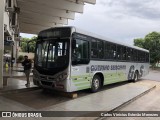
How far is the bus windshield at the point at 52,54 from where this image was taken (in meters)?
8.95

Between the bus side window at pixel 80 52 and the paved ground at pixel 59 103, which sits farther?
the bus side window at pixel 80 52

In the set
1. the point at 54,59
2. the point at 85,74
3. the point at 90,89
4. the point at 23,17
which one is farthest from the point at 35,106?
the point at 23,17

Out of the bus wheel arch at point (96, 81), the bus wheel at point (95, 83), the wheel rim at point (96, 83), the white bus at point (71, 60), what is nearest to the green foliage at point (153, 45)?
the white bus at point (71, 60)

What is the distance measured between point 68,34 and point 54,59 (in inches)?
48.1

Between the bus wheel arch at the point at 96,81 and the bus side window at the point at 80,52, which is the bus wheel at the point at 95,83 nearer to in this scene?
the bus wheel arch at the point at 96,81

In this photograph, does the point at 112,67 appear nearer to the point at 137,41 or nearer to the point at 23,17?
the point at 23,17

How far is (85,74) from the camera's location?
32.5ft

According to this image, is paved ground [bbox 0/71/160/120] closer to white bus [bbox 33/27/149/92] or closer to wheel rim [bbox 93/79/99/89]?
white bus [bbox 33/27/149/92]

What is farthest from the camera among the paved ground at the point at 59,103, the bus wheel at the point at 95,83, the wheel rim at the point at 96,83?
the wheel rim at the point at 96,83

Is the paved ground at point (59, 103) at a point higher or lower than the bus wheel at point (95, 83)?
lower

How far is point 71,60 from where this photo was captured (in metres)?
8.90

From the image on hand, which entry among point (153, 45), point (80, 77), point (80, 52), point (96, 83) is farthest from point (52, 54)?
point (153, 45)

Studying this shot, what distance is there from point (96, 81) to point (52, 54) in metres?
3.03

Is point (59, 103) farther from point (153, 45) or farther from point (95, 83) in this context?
point (153, 45)
